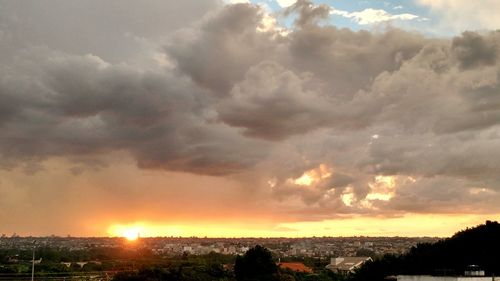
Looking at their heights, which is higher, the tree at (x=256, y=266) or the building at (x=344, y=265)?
the tree at (x=256, y=266)

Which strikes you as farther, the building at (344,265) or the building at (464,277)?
the building at (344,265)

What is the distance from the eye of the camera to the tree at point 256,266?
7456 cm

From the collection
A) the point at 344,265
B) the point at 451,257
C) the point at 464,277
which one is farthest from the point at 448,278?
the point at 344,265

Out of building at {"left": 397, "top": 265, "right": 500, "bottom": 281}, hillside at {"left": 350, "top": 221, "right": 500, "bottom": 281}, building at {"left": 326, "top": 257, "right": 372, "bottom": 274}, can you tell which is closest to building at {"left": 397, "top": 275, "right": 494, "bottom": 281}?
building at {"left": 397, "top": 265, "right": 500, "bottom": 281}

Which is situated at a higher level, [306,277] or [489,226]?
[489,226]

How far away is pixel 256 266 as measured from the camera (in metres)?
74.8

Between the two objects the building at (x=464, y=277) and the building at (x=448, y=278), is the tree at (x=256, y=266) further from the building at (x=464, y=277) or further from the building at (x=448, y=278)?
the building at (x=448, y=278)

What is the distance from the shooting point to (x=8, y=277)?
3113 inches

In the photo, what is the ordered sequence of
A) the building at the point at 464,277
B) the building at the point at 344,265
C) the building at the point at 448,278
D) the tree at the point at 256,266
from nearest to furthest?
the building at the point at 448,278, the building at the point at 464,277, the tree at the point at 256,266, the building at the point at 344,265

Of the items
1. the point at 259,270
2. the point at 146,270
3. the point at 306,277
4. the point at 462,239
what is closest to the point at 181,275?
the point at 146,270

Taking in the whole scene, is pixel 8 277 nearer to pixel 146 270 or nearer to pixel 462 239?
pixel 146 270

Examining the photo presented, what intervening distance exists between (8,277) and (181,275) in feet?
87.2

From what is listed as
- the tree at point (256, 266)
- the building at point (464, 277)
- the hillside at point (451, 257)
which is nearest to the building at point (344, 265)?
the tree at point (256, 266)

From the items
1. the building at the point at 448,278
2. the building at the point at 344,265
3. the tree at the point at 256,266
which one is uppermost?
the building at the point at 448,278
